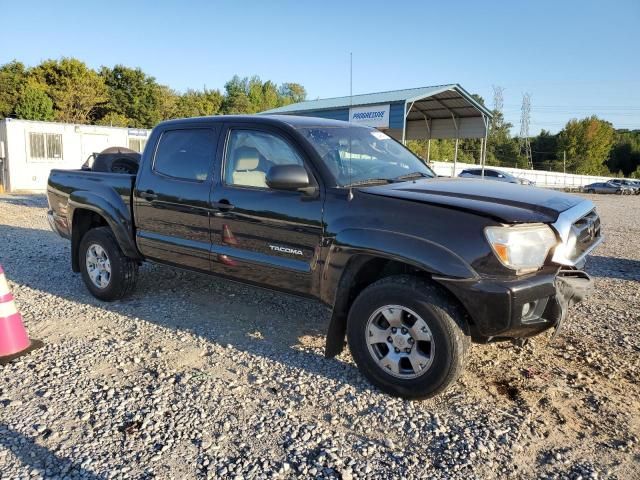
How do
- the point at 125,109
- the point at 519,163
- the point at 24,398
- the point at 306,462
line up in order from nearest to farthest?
1. the point at 306,462
2. the point at 24,398
3. the point at 125,109
4. the point at 519,163

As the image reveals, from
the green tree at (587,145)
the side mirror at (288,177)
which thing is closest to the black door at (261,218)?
the side mirror at (288,177)

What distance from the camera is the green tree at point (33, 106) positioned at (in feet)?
116

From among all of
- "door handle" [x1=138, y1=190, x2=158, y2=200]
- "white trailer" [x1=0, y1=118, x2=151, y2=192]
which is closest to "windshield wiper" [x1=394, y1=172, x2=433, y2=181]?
"door handle" [x1=138, y1=190, x2=158, y2=200]

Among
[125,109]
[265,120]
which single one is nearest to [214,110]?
[125,109]

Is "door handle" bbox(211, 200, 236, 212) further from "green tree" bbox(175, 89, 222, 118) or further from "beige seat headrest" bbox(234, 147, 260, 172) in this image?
"green tree" bbox(175, 89, 222, 118)

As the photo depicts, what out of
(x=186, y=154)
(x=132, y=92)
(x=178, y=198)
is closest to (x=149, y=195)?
(x=178, y=198)

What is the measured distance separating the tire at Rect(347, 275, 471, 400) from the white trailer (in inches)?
687

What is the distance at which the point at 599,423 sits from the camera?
3080 millimetres

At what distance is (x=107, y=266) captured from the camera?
534 cm

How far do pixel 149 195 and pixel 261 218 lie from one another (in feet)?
4.91

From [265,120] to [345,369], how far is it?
2.13m

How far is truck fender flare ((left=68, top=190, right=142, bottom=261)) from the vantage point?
16.6 feet

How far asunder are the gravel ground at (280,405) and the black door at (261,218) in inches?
27.6

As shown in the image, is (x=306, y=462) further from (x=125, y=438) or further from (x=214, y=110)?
(x=214, y=110)
